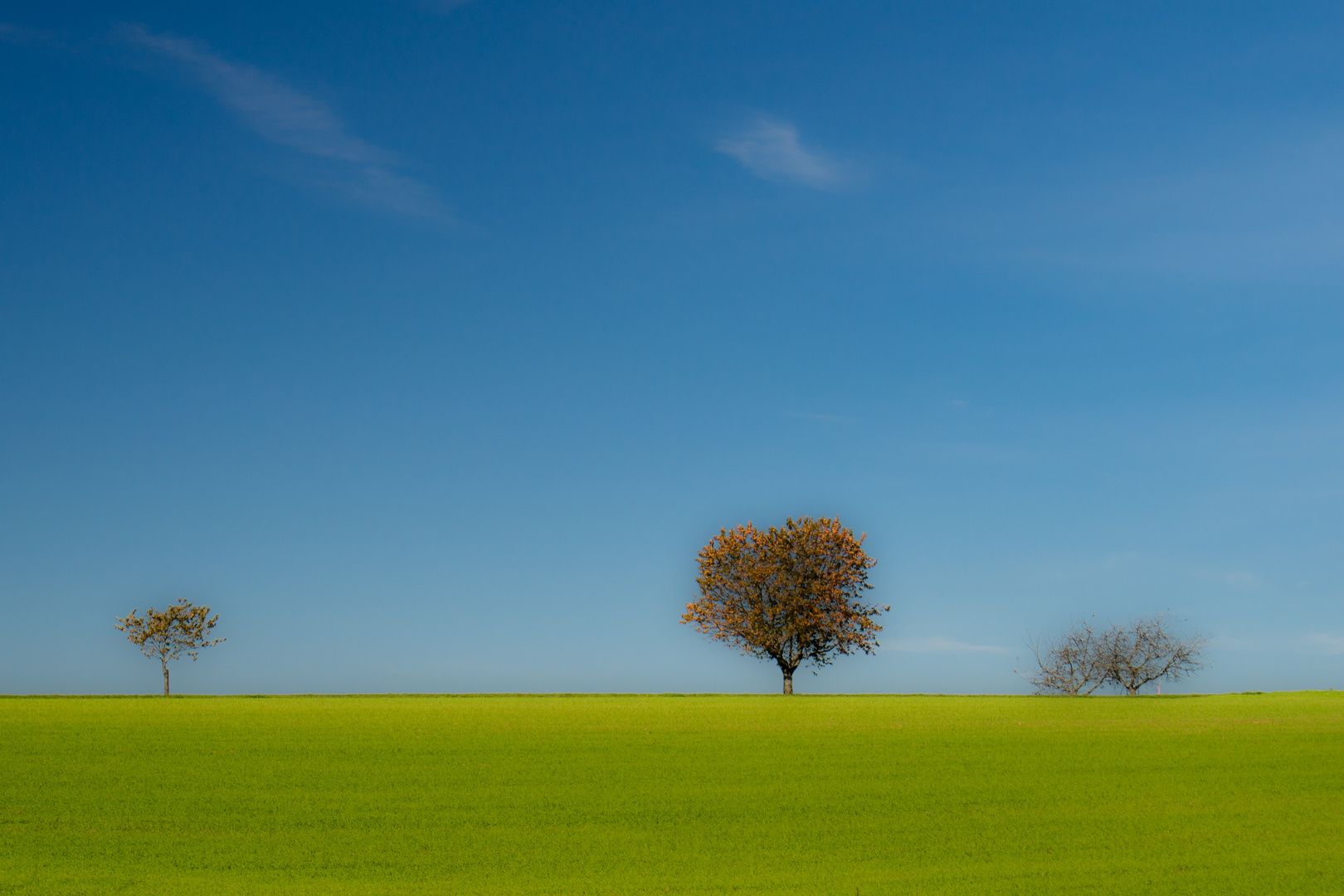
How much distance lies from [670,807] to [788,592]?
45031 mm

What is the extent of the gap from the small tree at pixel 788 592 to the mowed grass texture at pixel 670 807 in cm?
2806

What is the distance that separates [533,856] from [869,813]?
7.14m

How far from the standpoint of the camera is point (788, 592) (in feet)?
213

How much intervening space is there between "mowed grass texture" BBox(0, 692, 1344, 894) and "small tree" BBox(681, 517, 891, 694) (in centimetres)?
2806

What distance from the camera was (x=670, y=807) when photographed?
2052 centimetres

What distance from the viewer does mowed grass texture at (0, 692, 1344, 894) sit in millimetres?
15477

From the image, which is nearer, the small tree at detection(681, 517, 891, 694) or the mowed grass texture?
the mowed grass texture

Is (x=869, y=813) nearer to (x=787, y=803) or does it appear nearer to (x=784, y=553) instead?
(x=787, y=803)

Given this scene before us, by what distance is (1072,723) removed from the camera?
37.2 m

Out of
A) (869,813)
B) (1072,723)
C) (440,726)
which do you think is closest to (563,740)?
(440,726)

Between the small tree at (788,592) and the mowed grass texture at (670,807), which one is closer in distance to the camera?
the mowed grass texture at (670,807)

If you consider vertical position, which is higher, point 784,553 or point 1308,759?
point 784,553

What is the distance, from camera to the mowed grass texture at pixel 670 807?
15.5m

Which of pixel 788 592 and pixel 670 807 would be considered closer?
pixel 670 807
